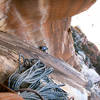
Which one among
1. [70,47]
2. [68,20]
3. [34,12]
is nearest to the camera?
[34,12]

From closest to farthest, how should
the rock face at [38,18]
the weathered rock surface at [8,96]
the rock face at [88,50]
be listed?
1. the weathered rock surface at [8,96]
2. the rock face at [38,18]
3. the rock face at [88,50]

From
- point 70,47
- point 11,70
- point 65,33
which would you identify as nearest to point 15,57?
point 11,70

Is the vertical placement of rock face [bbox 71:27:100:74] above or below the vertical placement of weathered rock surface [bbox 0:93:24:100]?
above

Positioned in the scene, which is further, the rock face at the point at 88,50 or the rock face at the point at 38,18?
the rock face at the point at 88,50

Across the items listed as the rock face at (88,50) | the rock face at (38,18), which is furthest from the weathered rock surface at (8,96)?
the rock face at (88,50)

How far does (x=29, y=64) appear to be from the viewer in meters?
0.78

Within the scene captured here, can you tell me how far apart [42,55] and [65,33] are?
0.95ft

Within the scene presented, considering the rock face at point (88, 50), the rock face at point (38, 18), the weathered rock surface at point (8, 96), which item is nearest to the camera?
the weathered rock surface at point (8, 96)

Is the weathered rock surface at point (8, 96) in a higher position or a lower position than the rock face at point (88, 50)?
lower

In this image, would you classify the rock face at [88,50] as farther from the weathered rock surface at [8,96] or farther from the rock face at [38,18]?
the weathered rock surface at [8,96]

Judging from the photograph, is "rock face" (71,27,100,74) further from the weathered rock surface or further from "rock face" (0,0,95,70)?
the weathered rock surface

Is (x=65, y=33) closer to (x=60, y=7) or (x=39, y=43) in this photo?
(x=39, y=43)

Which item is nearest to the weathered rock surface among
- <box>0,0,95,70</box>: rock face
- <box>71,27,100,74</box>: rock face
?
<box>0,0,95,70</box>: rock face

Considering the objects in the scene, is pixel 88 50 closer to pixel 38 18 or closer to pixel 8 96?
pixel 38 18
